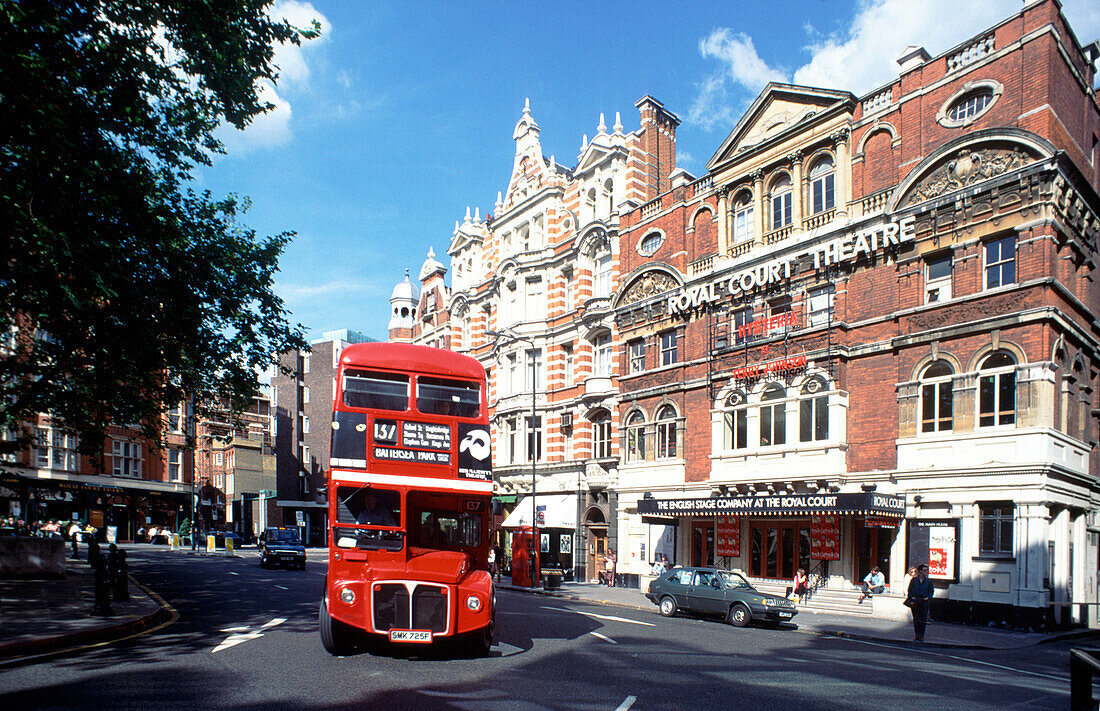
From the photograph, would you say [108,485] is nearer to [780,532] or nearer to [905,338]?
[780,532]

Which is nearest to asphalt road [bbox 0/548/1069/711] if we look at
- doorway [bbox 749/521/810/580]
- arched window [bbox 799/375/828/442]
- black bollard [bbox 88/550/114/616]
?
black bollard [bbox 88/550/114/616]

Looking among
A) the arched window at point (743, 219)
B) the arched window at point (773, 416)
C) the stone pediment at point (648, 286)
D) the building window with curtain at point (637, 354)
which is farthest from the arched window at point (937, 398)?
the building window with curtain at point (637, 354)

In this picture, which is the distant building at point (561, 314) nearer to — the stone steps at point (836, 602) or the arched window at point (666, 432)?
the arched window at point (666, 432)

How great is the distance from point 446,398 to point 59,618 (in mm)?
9016

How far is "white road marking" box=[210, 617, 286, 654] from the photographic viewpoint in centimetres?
1231

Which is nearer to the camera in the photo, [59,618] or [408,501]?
[408,501]

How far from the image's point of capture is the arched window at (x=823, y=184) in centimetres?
2636

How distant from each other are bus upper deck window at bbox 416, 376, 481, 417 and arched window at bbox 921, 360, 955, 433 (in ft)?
51.3

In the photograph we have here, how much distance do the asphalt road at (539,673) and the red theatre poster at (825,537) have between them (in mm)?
7419

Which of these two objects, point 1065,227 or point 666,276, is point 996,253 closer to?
point 1065,227

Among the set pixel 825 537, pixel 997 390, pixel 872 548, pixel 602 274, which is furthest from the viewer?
pixel 602 274

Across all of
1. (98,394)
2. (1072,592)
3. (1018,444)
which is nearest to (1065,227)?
(1018,444)

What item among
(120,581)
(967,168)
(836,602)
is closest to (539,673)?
(120,581)

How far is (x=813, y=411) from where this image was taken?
84.0 feet
